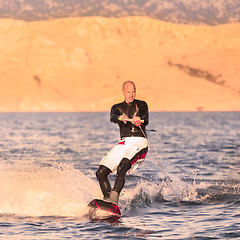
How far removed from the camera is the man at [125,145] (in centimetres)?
1156

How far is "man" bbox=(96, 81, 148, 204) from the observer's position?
1156 cm

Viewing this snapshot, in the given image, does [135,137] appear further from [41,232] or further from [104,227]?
[41,232]

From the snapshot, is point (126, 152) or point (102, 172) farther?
point (126, 152)

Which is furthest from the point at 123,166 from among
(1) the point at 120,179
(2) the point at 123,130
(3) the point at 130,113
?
(3) the point at 130,113

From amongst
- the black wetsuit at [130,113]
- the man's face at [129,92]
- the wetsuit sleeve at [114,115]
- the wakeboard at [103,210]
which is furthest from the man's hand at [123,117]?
the wakeboard at [103,210]

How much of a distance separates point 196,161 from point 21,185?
43.0 ft

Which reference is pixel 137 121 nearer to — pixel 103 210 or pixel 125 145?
pixel 125 145

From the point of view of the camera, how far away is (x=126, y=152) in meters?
11.8

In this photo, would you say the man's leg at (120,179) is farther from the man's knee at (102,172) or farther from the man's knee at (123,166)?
the man's knee at (102,172)

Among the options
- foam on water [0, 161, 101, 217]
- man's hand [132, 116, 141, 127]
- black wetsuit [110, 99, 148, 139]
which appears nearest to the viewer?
man's hand [132, 116, 141, 127]

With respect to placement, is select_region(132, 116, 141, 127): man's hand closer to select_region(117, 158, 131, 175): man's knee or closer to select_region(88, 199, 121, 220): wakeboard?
select_region(117, 158, 131, 175): man's knee

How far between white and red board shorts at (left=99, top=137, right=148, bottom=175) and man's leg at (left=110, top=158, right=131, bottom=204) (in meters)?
0.09

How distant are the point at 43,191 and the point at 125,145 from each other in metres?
2.45

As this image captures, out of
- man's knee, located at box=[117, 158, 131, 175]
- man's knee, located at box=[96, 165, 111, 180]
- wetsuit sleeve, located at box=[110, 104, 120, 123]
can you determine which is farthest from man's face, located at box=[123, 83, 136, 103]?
man's knee, located at box=[96, 165, 111, 180]
